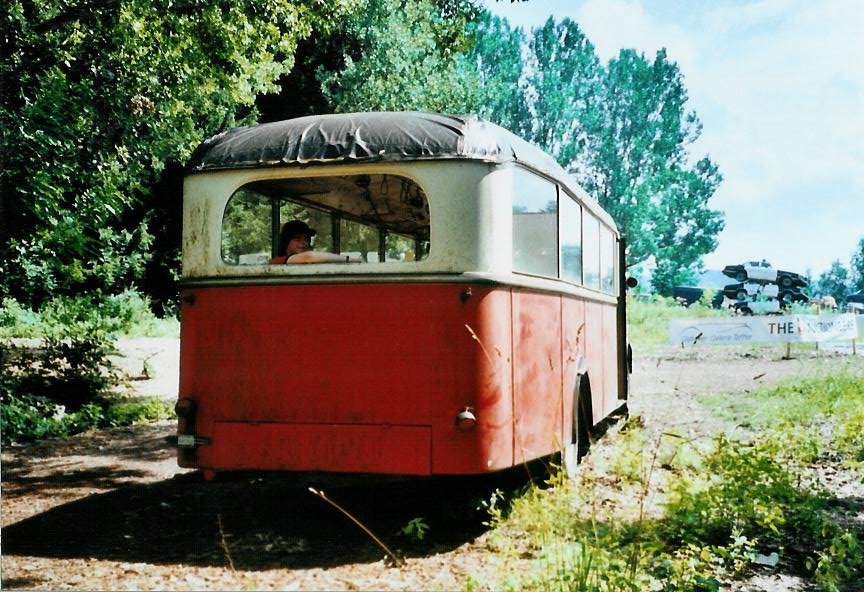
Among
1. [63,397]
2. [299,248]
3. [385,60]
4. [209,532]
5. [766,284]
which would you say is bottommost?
[209,532]

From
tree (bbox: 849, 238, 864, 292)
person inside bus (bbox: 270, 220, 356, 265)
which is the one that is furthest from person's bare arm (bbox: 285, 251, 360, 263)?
tree (bbox: 849, 238, 864, 292)

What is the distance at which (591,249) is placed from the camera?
7578mm

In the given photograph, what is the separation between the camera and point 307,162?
16.5ft

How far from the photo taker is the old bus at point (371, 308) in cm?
478

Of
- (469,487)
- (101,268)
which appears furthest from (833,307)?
(469,487)

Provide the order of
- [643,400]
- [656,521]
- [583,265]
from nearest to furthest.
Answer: [656,521], [583,265], [643,400]

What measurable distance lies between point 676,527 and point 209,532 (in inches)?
120

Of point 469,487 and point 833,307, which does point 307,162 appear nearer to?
point 469,487

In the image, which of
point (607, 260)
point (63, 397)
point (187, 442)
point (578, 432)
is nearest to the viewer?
point (187, 442)

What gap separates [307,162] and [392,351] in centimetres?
132

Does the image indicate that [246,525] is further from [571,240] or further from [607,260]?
[607,260]

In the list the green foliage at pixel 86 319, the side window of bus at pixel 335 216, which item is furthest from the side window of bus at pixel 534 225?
the green foliage at pixel 86 319

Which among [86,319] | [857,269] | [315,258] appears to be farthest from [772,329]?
[857,269]

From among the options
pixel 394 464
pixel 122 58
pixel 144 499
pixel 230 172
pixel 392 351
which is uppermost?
pixel 122 58
